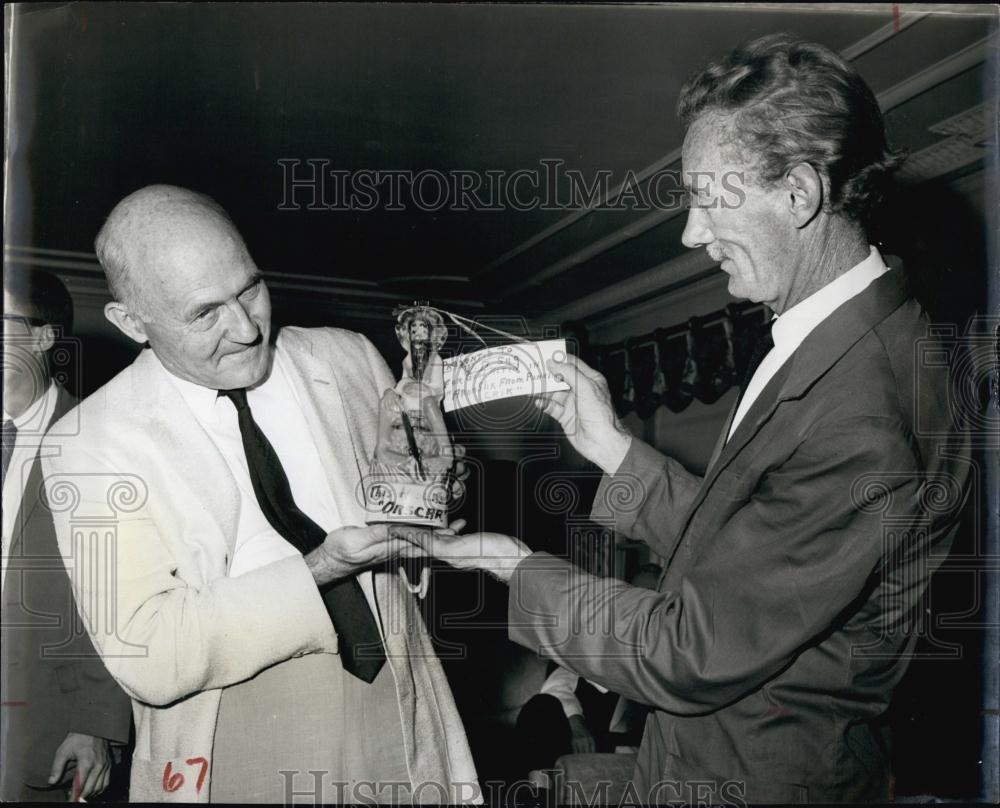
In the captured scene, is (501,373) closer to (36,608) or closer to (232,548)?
(232,548)

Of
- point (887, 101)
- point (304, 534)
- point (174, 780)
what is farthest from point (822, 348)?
point (174, 780)

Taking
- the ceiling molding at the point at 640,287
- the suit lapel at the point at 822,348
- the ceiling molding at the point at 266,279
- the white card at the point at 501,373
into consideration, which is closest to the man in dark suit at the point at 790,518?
the suit lapel at the point at 822,348

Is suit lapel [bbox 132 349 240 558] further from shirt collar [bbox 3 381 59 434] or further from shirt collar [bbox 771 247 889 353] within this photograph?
shirt collar [bbox 771 247 889 353]

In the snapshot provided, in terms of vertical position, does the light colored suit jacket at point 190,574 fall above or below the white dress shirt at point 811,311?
below

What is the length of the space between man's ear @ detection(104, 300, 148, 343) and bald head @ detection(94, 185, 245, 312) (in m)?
0.01

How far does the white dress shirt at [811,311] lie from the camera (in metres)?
1.19

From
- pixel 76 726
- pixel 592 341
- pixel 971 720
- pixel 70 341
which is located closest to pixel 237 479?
pixel 70 341

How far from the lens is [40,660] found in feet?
4.28

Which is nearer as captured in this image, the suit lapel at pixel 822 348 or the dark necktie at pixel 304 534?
the suit lapel at pixel 822 348

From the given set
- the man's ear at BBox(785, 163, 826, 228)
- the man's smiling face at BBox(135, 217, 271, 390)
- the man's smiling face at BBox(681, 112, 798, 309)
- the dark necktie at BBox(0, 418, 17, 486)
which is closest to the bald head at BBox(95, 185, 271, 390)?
the man's smiling face at BBox(135, 217, 271, 390)

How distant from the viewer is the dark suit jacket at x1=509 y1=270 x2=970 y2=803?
3.51 ft

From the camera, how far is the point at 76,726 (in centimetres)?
127

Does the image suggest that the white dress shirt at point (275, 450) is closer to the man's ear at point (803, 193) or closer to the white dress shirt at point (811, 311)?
the white dress shirt at point (811, 311)

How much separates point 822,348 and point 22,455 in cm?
118
